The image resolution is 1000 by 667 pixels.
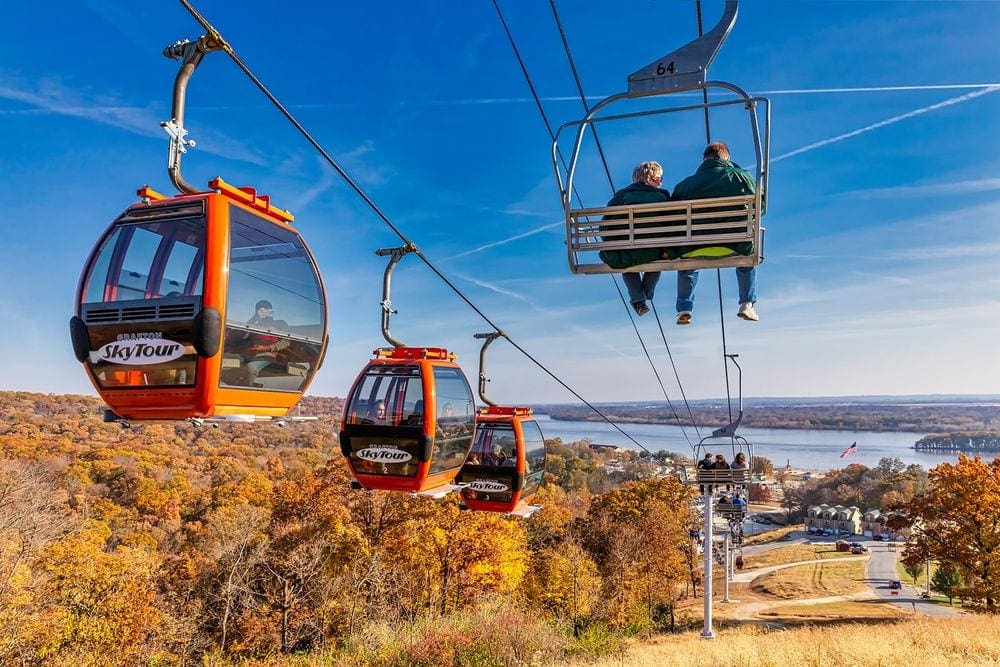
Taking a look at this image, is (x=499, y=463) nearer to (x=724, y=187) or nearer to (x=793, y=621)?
(x=724, y=187)

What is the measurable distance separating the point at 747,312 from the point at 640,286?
85cm

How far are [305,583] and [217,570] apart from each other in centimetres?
452

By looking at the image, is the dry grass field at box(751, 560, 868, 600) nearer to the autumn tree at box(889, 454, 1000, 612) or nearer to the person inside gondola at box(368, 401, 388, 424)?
the autumn tree at box(889, 454, 1000, 612)

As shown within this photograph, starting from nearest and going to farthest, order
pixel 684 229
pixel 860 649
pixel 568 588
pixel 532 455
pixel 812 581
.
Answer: pixel 684 229
pixel 532 455
pixel 860 649
pixel 568 588
pixel 812 581

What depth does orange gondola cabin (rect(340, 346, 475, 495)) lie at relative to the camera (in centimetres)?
748

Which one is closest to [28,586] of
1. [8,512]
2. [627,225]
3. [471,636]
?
[8,512]

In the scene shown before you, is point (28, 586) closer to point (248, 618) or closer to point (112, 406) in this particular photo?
point (248, 618)

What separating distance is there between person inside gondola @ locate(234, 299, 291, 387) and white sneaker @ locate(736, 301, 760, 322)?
3556 millimetres

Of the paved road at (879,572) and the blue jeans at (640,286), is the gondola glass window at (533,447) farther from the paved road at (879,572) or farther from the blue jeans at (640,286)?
the paved road at (879,572)

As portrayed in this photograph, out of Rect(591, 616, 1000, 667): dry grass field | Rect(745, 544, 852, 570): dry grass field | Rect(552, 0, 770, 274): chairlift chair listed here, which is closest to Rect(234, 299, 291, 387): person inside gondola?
Rect(552, 0, 770, 274): chairlift chair

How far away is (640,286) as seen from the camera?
15.6ft

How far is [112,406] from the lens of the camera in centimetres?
400

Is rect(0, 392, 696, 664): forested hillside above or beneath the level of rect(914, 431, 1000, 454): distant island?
above

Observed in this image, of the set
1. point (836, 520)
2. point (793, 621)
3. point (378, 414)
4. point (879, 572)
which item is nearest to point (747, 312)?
point (378, 414)
